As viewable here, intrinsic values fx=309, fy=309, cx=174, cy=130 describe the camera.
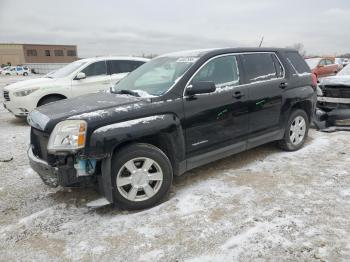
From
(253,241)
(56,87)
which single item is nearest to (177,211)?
(253,241)

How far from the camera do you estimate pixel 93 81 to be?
820 centimetres

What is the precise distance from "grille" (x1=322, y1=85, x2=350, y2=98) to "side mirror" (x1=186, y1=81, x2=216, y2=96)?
4.36 m

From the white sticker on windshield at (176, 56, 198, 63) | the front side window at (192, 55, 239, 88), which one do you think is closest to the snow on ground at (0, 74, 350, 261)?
the front side window at (192, 55, 239, 88)

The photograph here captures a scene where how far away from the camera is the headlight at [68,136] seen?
310 centimetres

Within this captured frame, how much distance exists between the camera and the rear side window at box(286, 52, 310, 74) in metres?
5.23

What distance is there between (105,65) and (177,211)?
238 inches

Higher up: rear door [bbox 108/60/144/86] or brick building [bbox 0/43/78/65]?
brick building [bbox 0/43/78/65]

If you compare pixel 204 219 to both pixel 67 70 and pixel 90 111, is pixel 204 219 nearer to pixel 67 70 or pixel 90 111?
pixel 90 111

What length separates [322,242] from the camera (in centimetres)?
279

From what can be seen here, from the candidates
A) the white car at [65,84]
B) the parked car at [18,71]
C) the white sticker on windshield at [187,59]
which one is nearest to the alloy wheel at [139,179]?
the white sticker on windshield at [187,59]

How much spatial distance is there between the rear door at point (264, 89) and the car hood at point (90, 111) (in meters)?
1.73

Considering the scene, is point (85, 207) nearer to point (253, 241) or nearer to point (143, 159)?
point (143, 159)

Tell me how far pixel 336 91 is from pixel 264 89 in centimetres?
314

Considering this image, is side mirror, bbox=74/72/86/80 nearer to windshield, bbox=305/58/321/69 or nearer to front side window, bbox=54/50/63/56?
windshield, bbox=305/58/321/69
